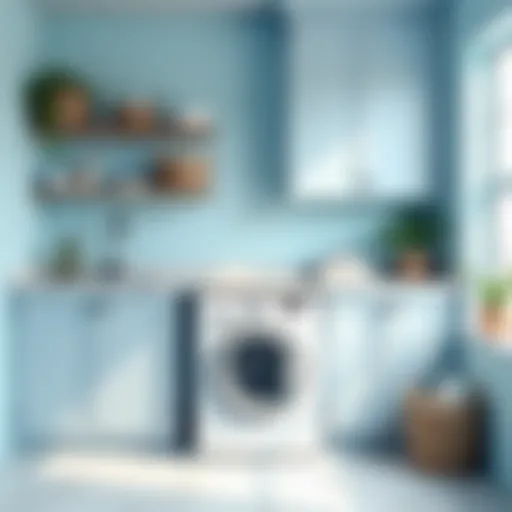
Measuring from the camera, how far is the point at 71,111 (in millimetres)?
5113

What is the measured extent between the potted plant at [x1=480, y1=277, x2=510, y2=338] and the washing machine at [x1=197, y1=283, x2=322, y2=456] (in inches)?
32.5

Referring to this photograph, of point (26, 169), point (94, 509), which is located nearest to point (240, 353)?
point (94, 509)

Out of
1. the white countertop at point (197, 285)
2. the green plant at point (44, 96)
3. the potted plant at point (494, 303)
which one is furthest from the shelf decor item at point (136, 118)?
the potted plant at point (494, 303)

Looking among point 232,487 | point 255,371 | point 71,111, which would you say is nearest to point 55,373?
point 255,371

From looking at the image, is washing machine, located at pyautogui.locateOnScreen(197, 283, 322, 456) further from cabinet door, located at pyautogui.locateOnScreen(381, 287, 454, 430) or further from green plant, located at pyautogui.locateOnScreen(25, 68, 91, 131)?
green plant, located at pyautogui.locateOnScreen(25, 68, 91, 131)

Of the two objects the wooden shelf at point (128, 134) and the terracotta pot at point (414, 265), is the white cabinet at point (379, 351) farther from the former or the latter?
the wooden shelf at point (128, 134)

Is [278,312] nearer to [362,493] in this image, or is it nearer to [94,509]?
[362,493]

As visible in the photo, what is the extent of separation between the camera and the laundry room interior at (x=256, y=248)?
4488mm

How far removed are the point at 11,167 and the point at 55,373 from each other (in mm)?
1042

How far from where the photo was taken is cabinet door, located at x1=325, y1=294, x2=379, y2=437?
15.6 ft

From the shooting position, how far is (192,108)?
5266 millimetres

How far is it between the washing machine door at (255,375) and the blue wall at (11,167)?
1.04m

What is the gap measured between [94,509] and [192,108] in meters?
2.40

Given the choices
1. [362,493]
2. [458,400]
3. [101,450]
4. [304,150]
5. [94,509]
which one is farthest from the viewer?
[304,150]
